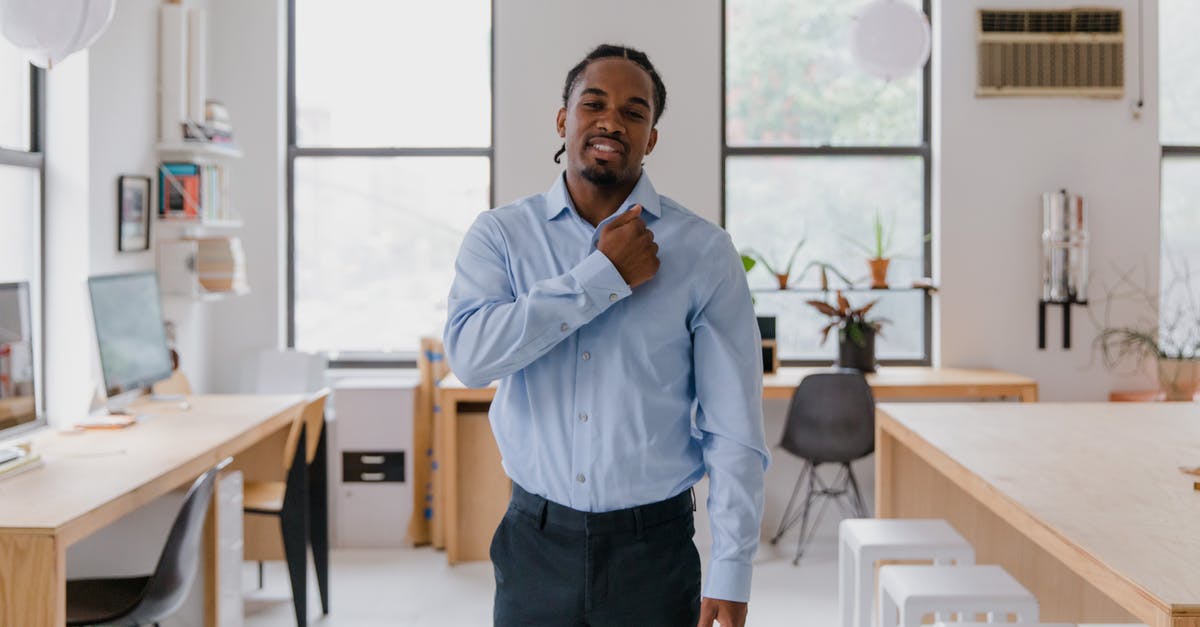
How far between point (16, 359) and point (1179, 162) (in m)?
5.11

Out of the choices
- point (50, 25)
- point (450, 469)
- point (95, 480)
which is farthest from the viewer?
point (450, 469)

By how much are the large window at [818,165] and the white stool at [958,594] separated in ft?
10.3

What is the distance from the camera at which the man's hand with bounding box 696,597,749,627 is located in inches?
71.0

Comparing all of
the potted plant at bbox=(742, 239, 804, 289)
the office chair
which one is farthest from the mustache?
the potted plant at bbox=(742, 239, 804, 289)

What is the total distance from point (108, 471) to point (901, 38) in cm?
321

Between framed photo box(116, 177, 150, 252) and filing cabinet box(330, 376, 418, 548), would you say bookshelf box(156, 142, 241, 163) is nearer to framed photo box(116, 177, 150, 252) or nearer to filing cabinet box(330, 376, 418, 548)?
framed photo box(116, 177, 150, 252)

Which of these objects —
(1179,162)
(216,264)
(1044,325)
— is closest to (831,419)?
(1044,325)

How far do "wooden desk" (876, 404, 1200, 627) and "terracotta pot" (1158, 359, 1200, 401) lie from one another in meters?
1.88

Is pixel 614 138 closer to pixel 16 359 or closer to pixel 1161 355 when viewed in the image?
pixel 16 359

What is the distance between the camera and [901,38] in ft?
15.2

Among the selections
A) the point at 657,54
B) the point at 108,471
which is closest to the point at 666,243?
the point at 108,471

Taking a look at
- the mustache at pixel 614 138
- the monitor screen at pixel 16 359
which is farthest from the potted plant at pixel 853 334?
the mustache at pixel 614 138

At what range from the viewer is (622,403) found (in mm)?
1815

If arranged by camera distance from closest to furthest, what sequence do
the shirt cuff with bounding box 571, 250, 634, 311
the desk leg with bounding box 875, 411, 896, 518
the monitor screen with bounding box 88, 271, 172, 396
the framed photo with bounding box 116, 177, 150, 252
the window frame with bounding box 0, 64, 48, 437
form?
the shirt cuff with bounding box 571, 250, 634, 311 → the monitor screen with bounding box 88, 271, 172, 396 → the desk leg with bounding box 875, 411, 896, 518 → the window frame with bounding box 0, 64, 48, 437 → the framed photo with bounding box 116, 177, 150, 252
